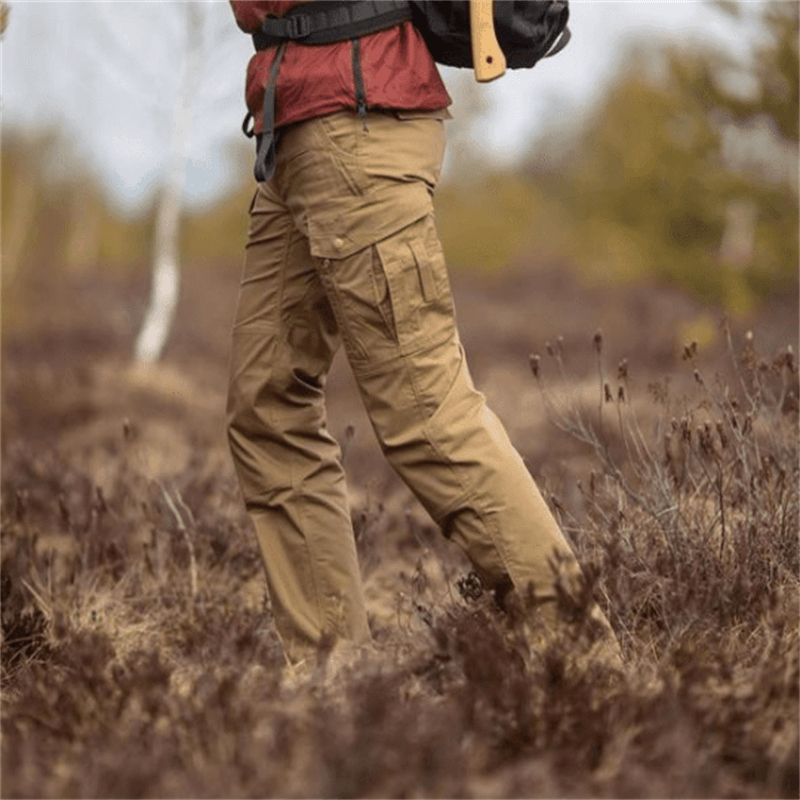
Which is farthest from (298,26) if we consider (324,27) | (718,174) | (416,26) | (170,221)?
(718,174)

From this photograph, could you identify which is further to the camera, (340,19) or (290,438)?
(290,438)

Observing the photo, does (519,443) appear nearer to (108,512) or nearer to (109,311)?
(108,512)

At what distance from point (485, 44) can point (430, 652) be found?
1338 mm

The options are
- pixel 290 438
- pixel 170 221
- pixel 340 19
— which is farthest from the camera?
pixel 170 221

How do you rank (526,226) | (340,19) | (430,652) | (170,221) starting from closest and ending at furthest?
(430,652), (340,19), (170,221), (526,226)

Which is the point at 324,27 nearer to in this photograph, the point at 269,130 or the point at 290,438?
the point at 269,130

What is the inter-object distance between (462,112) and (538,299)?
3.46 metres

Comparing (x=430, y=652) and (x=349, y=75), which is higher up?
(x=349, y=75)

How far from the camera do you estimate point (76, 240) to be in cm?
3378

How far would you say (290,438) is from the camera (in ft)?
10.5

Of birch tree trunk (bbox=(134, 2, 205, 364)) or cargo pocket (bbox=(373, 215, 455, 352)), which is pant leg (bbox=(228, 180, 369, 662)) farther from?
birch tree trunk (bbox=(134, 2, 205, 364))

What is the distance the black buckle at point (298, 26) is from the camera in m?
2.82

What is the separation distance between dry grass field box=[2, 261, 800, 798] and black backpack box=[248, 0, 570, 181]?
0.81 m

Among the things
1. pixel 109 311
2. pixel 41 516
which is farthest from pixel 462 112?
pixel 41 516
